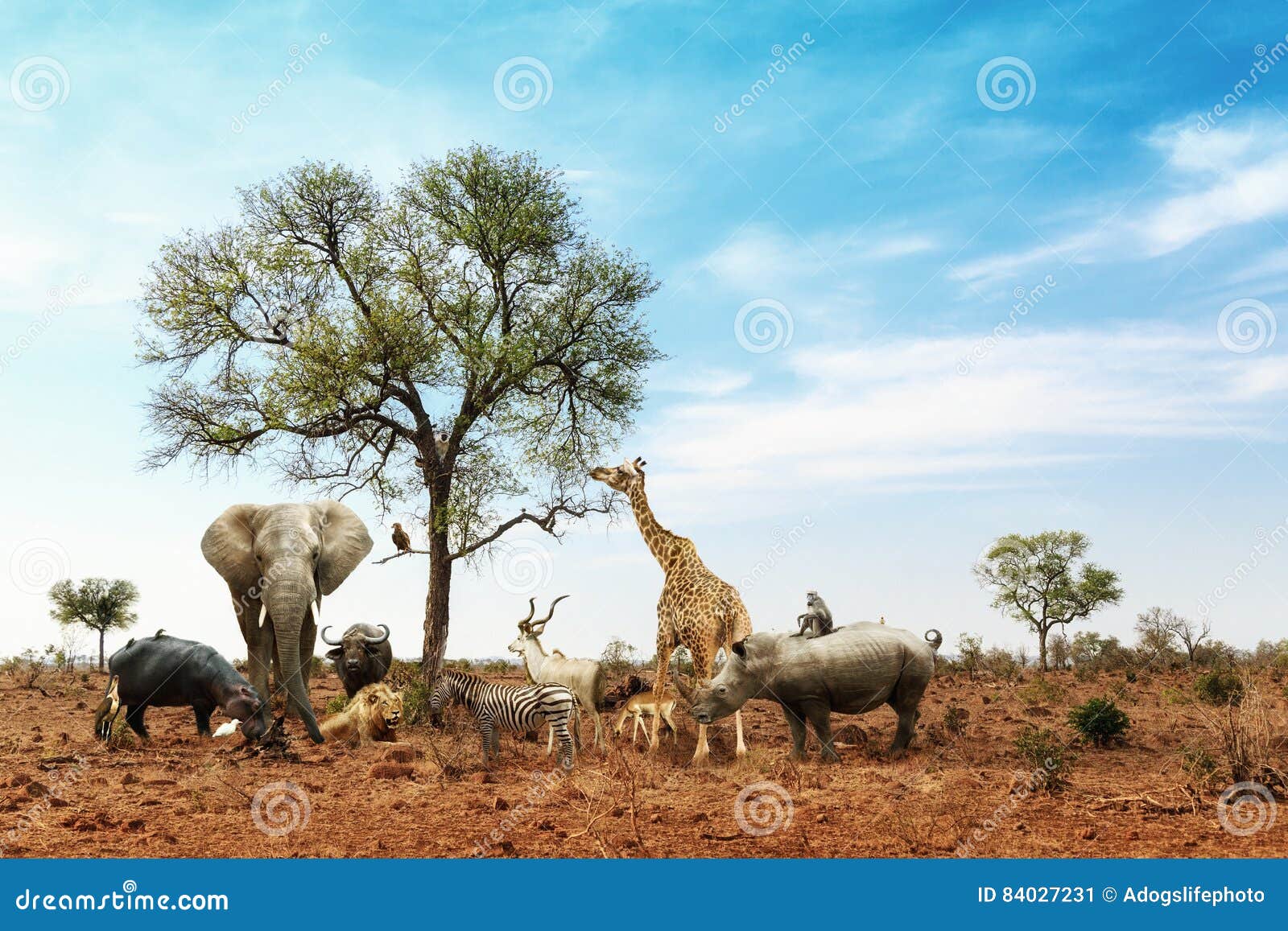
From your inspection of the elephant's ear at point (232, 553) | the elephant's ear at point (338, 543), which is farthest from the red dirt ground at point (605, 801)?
the elephant's ear at point (338, 543)

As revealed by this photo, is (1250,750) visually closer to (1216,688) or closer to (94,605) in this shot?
(1216,688)

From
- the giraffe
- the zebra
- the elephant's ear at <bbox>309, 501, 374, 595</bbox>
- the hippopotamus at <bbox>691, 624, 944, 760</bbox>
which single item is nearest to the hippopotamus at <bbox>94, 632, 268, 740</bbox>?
the elephant's ear at <bbox>309, 501, 374, 595</bbox>

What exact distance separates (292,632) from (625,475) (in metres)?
5.50

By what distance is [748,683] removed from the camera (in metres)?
12.7

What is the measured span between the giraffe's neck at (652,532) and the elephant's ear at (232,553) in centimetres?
629

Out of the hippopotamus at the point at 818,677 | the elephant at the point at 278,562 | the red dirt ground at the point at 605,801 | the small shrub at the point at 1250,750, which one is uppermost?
the elephant at the point at 278,562

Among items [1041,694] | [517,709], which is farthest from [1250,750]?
[1041,694]

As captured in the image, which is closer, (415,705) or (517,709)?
(517,709)

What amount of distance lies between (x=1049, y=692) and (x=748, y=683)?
1103 centimetres

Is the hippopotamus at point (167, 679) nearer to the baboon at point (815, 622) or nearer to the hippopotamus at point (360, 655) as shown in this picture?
the hippopotamus at point (360, 655)

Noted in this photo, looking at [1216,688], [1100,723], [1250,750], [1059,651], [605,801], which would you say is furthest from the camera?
[1059,651]

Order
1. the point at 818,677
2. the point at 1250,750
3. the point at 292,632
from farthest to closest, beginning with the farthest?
1. the point at 292,632
2. the point at 818,677
3. the point at 1250,750

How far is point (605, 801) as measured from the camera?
9609 millimetres

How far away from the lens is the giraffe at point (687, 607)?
46.7ft
